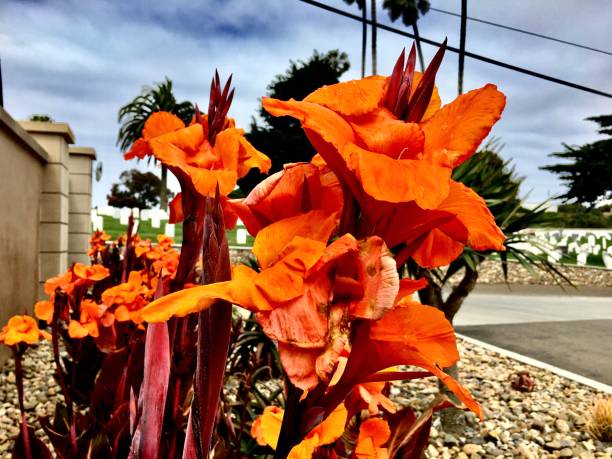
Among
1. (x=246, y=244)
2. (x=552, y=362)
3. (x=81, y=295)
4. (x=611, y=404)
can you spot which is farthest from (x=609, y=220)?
(x=81, y=295)

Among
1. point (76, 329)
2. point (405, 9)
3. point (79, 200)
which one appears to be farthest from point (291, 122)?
point (76, 329)

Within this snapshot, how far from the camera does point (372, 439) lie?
664 millimetres

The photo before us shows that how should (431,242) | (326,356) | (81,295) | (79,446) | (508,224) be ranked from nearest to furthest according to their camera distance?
(326,356)
(431,242)
(79,446)
(81,295)
(508,224)

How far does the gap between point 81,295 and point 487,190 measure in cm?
213

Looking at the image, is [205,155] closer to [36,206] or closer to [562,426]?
[562,426]

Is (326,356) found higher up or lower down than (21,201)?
lower down

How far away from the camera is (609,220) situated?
2922cm

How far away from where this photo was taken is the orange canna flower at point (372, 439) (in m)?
0.64

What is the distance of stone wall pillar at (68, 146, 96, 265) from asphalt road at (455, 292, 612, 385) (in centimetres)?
482

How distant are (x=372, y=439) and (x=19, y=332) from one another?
1.46 m

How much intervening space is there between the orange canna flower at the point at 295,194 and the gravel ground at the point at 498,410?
2413 millimetres

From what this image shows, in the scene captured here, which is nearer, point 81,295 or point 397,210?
point 397,210

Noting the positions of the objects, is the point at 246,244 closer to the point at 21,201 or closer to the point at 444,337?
the point at 21,201

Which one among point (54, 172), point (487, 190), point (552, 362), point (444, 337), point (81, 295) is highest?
point (54, 172)
